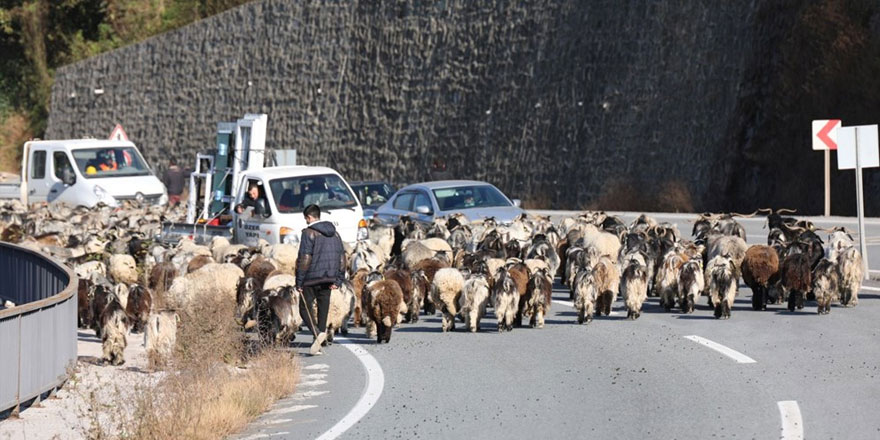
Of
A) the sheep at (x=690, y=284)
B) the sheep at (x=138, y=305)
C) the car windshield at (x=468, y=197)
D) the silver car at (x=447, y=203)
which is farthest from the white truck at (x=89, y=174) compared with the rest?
the sheep at (x=690, y=284)

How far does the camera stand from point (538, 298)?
17.7 meters

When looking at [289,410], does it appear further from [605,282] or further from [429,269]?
[429,269]

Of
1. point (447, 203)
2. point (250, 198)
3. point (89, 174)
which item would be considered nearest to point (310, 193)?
point (250, 198)

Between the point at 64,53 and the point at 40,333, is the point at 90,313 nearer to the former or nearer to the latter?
the point at 40,333

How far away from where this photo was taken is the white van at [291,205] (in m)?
24.2

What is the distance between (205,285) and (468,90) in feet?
104

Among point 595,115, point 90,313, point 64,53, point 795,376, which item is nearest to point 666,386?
point 795,376

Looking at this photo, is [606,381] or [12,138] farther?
[12,138]

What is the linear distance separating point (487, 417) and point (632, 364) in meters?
3.17

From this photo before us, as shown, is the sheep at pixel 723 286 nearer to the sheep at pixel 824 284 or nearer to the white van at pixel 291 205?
the sheep at pixel 824 284

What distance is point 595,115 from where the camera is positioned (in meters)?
44.4

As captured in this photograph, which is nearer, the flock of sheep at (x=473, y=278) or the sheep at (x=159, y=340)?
the sheep at (x=159, y=340)

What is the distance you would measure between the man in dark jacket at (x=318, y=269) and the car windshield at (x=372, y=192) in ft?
59.0

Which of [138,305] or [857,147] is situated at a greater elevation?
[857,147]
